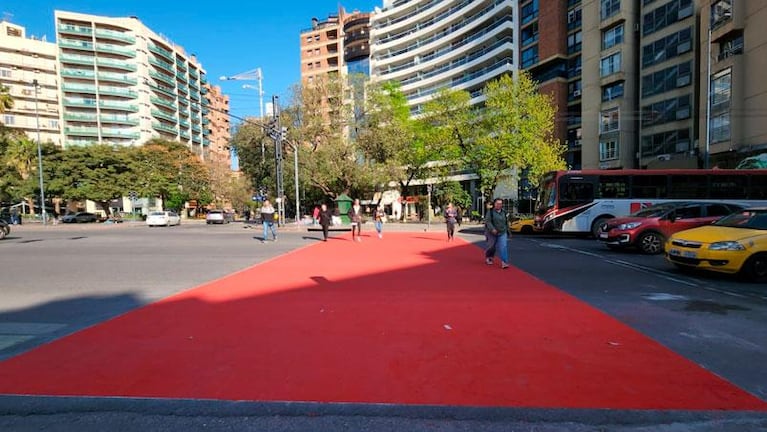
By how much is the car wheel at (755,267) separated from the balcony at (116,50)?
8796 centimetres

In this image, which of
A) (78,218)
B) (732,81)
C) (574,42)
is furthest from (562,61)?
(78,218)

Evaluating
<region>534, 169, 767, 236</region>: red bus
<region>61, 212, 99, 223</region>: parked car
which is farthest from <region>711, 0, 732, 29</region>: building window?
<region>61, 212, 99, 223</region>: parked car

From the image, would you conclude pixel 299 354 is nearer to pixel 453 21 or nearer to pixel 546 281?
pixel 546 281

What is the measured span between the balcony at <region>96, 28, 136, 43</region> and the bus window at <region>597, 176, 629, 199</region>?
82833 millimetres

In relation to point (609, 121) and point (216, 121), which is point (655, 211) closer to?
point (609, 121)

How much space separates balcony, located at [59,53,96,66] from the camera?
68625mm

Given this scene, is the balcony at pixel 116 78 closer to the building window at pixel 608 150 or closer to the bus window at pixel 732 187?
the building window at pixel 608 150

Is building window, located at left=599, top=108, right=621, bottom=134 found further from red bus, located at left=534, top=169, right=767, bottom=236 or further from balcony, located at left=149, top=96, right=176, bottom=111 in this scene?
balcony, located at left=149, top=96, right=176, bottom=111

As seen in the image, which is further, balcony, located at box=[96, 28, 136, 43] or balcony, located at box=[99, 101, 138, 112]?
balcony, located at box=[99, 101, 138, 112]

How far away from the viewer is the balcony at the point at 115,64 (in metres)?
70.7

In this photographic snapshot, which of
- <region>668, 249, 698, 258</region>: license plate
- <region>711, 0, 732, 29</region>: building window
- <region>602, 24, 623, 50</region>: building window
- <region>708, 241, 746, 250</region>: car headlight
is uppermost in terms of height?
<region>602, 24, 623, 50</region>: building window

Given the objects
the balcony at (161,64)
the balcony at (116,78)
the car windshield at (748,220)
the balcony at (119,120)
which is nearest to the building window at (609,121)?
the car windshield at (748,220)

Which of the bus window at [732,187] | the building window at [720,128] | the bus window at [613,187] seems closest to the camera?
the bus window at [732,187]

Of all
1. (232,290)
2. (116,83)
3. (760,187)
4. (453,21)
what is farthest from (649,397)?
(116,83)
